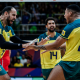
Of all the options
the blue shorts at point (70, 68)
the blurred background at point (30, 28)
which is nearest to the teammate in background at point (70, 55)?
the blue shorts at point (70, 68)

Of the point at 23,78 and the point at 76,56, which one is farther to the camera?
the point at 23,78

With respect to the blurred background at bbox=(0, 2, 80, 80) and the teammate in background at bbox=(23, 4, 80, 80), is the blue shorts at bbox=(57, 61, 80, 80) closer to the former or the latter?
the teammate in background at bbox=(23, 4, 80, 80)

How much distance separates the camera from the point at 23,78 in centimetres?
667

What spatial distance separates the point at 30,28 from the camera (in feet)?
31.9

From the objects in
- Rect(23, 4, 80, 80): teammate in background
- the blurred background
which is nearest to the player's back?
Rect(23, 4, 80, 80): teammate in background

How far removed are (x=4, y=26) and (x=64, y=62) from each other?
1.86 meters

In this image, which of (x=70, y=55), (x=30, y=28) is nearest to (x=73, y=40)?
(x=70, y=55)

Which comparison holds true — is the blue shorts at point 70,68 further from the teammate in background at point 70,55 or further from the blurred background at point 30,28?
the blurred background at point 30,28

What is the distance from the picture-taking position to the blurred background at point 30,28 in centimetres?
693

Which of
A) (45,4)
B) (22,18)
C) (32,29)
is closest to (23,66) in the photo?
(32,29)

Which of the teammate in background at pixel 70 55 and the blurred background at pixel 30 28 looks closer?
the teammate in background at pixel 70 55

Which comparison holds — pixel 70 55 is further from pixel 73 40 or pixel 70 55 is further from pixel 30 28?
pixel 30 28

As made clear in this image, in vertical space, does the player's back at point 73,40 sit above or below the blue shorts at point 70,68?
above

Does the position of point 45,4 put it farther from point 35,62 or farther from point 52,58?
point 52,58
